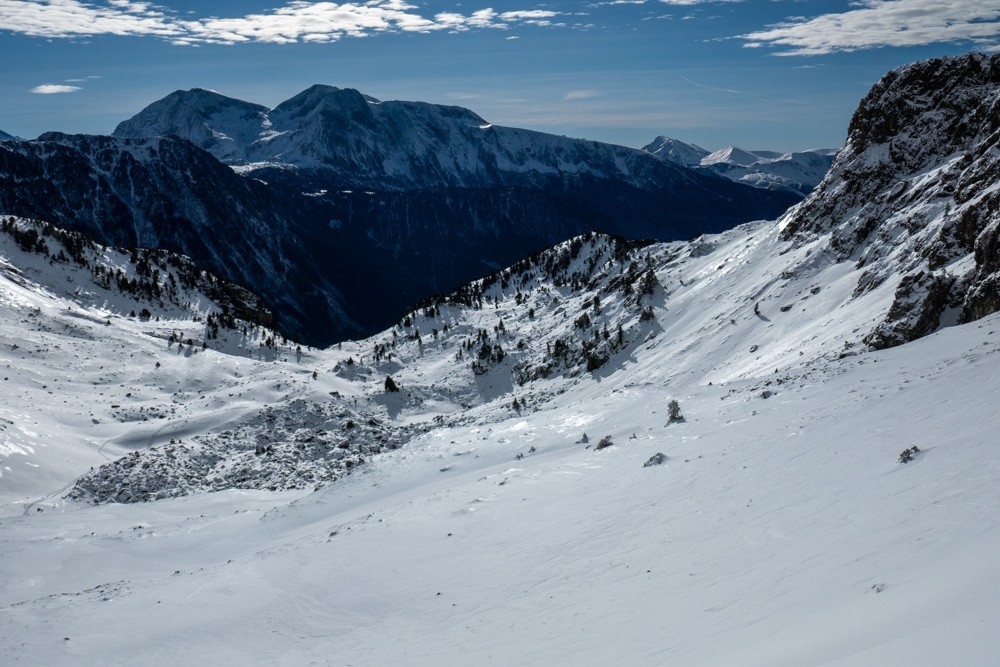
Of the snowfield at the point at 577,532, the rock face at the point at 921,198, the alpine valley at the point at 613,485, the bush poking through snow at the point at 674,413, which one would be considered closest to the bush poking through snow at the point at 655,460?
the alpine valley at the point at 613,485

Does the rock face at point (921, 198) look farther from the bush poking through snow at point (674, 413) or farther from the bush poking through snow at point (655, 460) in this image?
the bush poking through snow at point (655, 460)

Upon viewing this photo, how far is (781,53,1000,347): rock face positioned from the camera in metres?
32.3

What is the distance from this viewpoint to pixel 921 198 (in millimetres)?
52125

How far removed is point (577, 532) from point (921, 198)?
5140 centimetres

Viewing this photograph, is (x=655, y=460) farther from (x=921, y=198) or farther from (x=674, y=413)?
(x=921, y=198)

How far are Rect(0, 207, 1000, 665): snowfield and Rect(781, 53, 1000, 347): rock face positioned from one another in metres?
3.31

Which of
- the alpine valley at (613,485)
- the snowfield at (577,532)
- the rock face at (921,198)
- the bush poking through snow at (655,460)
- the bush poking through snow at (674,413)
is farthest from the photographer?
the rock face at (921,198)

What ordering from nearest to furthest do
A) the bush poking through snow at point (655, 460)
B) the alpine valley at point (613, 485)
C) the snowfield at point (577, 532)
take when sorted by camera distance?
the snowfield at point (577, 532)
the alpine valley at point (613, 485)
the bush poking through snow at point (655, 460)

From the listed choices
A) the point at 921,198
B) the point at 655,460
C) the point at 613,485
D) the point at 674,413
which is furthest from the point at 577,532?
the point at 921,198

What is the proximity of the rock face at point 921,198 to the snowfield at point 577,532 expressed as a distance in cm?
331

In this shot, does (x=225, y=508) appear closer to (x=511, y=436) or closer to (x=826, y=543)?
(x=511, y=436)

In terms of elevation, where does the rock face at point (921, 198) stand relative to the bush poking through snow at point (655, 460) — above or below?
above

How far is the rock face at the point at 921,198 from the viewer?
32281mm

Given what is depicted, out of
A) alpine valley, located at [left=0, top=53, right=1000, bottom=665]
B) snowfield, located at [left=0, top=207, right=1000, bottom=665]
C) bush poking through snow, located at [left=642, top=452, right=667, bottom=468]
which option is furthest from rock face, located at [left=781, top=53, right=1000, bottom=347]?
bush poking through snow, located at [left=642, top=452, right=667, bottom=468]
